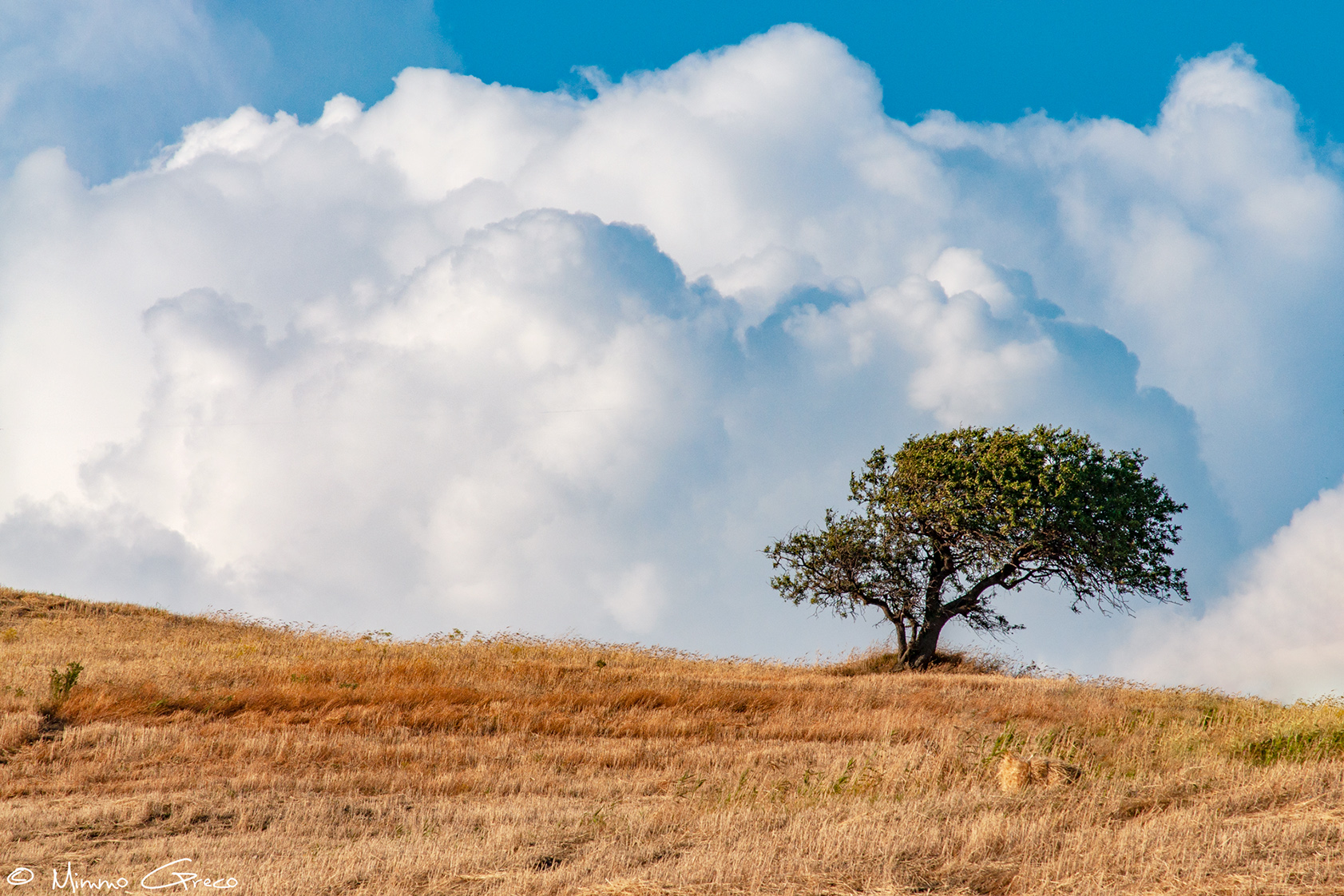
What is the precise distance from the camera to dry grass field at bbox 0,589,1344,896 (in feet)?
26.8

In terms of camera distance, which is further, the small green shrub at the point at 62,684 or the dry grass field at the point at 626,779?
the small green shrub at the point at 62,684

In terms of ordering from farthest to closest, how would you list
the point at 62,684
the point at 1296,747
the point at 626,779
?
the point at 62,684, the point at 1296,747, the point at 626,779

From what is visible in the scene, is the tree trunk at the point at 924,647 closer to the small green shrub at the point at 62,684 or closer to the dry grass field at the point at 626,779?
the dry grass field at the point at 626,779

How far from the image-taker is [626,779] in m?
13.6

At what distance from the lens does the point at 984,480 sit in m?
27.6

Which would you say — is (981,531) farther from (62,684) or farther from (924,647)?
(62,684)

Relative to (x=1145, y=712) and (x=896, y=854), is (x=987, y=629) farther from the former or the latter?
(x=896, y=854)

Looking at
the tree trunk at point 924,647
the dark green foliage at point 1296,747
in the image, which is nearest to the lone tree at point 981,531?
the tree trunk at point 924,647

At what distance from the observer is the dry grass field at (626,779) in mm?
8180

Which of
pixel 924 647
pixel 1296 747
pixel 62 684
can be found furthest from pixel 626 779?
pixel 924 647

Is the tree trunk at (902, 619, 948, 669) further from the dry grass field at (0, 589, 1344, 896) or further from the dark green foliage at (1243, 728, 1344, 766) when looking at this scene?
the dark green foliage at (1243, 728, 1344, 766)

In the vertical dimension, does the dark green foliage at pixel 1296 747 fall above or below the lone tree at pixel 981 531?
below

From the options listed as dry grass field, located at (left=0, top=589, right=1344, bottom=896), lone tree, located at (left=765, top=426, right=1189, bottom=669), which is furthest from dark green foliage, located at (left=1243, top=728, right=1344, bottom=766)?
lone tree, located at (left=765, top=426, right=1189, bottom=669)

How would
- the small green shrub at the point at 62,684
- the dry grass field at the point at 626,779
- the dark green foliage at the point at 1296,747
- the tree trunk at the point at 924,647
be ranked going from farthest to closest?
the tree trunk at the point at 924,647
the small green shrub at the point at 62,684
the dark green foliage at the point at 1296,747
the dry grass field at the point at 626,779
